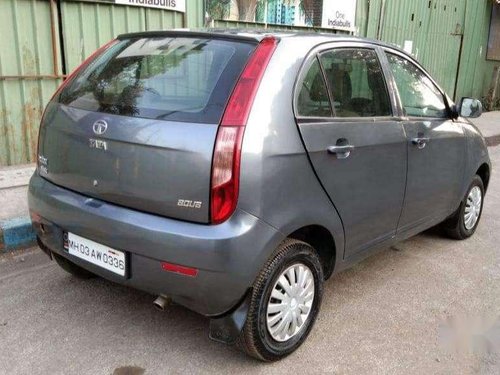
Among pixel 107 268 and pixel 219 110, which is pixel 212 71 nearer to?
pixel 219 110

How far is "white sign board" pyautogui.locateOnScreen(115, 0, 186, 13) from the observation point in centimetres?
610

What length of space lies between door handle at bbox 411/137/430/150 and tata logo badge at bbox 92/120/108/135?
1.95m

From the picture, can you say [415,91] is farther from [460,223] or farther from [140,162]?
[140,162]

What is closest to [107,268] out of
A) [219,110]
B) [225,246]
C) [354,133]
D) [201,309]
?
[201,309]

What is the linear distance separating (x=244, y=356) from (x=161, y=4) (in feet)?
16.4

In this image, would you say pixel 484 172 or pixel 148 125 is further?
pixel 484 172

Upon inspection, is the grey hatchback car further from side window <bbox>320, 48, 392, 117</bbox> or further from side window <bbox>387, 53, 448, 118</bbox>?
side window <bbox>387, 53, 448, 118</bbox>

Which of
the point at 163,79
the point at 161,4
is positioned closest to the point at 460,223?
the point at 163,79

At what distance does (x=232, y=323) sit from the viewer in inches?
95.1

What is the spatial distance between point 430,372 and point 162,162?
5.67ft

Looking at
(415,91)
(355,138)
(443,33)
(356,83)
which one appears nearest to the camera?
(355,138)

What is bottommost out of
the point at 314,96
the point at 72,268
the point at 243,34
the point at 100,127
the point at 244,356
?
the point at 244,356

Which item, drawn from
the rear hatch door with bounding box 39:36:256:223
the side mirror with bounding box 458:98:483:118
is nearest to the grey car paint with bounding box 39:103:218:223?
the rear hatch door with bounding box 39:36:256:223

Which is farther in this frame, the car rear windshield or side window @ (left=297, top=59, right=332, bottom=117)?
side window @ (left=297, top=59, right=332, bottom=117)
